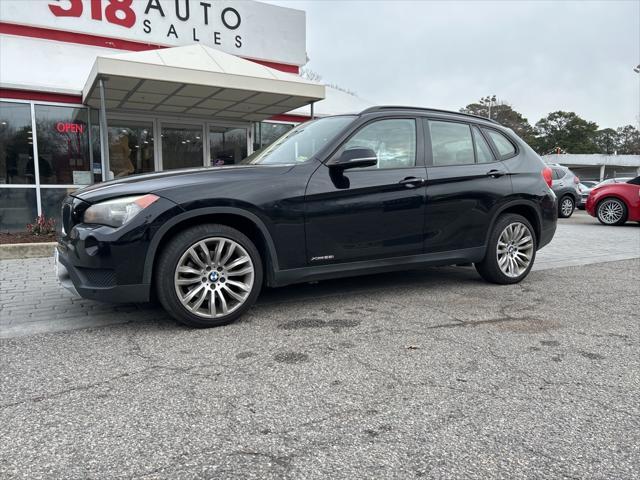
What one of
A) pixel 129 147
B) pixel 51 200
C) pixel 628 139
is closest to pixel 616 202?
pixel 129 147

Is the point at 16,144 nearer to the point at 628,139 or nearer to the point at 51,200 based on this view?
the point at 51,200

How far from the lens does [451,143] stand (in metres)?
4.84

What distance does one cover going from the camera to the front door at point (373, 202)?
13.1ft

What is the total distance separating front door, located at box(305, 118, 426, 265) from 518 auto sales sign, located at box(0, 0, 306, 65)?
31.9 ft

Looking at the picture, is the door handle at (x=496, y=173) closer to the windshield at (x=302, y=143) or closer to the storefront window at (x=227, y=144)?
the windshield at (x=302, y=143)

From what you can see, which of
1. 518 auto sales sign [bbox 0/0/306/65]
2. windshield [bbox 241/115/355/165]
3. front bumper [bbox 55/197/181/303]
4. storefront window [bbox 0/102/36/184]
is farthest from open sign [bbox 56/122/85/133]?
front bumper [bbox 55/197/181/303]

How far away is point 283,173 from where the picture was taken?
12.9 feet

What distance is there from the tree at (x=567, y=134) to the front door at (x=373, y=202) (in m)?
94.8

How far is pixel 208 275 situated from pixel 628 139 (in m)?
123

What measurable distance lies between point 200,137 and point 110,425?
1034 cm

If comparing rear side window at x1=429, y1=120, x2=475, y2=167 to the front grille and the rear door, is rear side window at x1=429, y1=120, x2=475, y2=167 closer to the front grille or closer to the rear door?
the rear door

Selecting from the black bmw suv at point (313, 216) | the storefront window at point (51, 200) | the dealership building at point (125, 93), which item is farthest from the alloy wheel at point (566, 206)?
the storefront window at point (51, 200)

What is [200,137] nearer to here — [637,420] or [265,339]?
[265,339]

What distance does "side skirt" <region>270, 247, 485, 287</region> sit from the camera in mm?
3932
